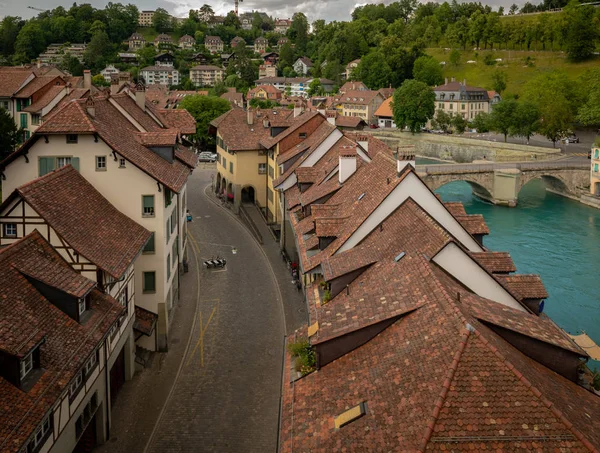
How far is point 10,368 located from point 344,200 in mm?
18756

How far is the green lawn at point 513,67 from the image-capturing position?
484ft

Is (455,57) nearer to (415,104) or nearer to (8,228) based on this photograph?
(415,104)

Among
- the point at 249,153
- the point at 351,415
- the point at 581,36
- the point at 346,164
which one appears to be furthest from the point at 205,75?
the point at 351,415

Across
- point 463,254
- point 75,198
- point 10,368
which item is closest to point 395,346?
point 463,254

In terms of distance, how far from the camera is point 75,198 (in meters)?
24.2

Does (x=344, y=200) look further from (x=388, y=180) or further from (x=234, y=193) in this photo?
(x=234, y=193)

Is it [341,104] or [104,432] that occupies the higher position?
[341,104]

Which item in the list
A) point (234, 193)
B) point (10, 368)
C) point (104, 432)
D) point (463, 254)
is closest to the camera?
point (10, 368)

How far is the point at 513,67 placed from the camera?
521ft

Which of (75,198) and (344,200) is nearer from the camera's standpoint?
(75,198)

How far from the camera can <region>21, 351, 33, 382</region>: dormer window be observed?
49.7ft

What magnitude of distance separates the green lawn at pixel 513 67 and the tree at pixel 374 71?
18269 millimetres

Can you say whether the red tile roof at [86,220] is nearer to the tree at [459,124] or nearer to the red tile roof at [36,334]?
the red tile roof at [36,334]

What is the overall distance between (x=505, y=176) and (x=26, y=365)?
71.4 meters
